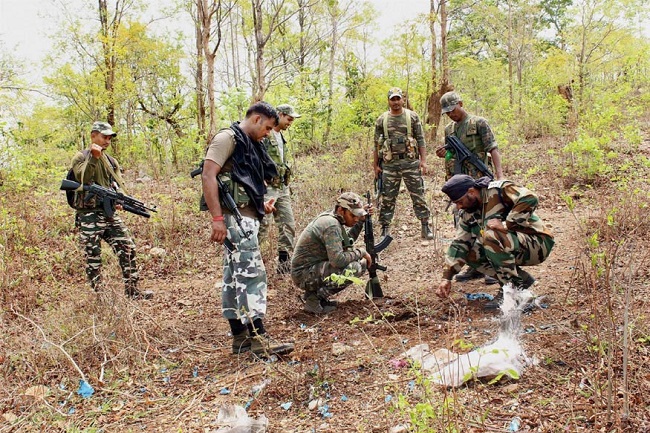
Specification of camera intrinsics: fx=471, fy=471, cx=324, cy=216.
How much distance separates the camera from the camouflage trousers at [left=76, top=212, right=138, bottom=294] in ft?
15.0

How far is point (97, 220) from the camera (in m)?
4.61

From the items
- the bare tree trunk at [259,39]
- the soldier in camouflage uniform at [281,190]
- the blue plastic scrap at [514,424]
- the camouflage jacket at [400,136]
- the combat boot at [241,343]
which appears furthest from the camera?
the bare tree trunk at [259,39]

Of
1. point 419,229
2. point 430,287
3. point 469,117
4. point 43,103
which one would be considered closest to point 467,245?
point 430,287

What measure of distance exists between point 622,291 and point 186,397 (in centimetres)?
290

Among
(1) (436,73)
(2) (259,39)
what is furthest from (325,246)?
(1) (436,73)

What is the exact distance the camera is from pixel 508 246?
11.0 feet

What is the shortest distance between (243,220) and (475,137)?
275 centimetres

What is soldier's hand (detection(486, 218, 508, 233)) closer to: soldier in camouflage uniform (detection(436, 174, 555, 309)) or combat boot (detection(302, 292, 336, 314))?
soldier in camouflage uniform (detection(436, 174, 555, 309))

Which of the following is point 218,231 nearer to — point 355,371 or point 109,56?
point 355,371

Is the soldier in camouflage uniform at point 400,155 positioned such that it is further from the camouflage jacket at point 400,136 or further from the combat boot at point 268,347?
the combat boot at point 268,347

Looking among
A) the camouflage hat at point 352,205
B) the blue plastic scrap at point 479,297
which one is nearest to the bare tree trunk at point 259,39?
the camouflage hat at point 352,205

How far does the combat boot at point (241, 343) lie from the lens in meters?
3.28

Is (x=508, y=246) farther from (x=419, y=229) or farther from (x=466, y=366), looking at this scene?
(x=419, y=229)

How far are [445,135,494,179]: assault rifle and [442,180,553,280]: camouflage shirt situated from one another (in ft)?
3.94
